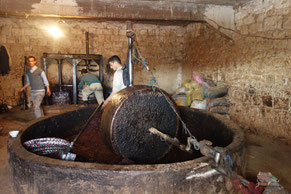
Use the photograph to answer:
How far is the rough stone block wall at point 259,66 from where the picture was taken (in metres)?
4.27

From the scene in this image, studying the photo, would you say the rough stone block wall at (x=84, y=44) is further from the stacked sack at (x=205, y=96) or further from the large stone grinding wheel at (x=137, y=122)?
the large stone grinding wheel at (x=137, y=122)

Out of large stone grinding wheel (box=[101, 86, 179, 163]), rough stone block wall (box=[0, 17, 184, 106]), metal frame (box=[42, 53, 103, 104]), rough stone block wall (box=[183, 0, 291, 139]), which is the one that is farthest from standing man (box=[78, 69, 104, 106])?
large stone grinding wheel (box=[101, 86, 179, 163])

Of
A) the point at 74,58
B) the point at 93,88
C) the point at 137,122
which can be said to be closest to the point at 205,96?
the point at 93,88

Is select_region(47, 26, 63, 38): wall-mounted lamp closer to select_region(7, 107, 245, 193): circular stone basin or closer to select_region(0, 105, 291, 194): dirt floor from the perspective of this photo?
select_region(0, 105, 291, 194): dirt floor

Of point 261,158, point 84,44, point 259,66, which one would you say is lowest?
point 261,158

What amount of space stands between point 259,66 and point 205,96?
63.9 inches

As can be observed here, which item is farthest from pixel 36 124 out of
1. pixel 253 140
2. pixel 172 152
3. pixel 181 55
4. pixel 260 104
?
pixel 181 55

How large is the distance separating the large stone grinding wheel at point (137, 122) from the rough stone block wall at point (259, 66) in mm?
3045

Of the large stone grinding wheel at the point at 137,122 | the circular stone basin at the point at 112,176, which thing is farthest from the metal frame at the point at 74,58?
the circular stone basin at the point at 112,176

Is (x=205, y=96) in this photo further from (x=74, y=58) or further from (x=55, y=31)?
(x=55, y=31)

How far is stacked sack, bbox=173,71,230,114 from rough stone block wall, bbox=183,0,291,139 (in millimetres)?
218

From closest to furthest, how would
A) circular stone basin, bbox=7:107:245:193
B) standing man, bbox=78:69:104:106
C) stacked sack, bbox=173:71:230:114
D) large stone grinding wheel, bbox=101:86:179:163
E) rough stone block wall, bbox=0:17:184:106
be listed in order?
circular stone basin, bbox=7:107:245:193 → large stone grinding wheel, bbox=101:86:179:163 → stacked sack, bbox=173:71:230:114 → standing man, bbox=78:69:104:106 → rough stone block wall, bbox=0:17:184:106

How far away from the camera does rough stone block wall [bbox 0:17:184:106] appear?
764cm

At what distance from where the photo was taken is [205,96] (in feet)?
19.7
